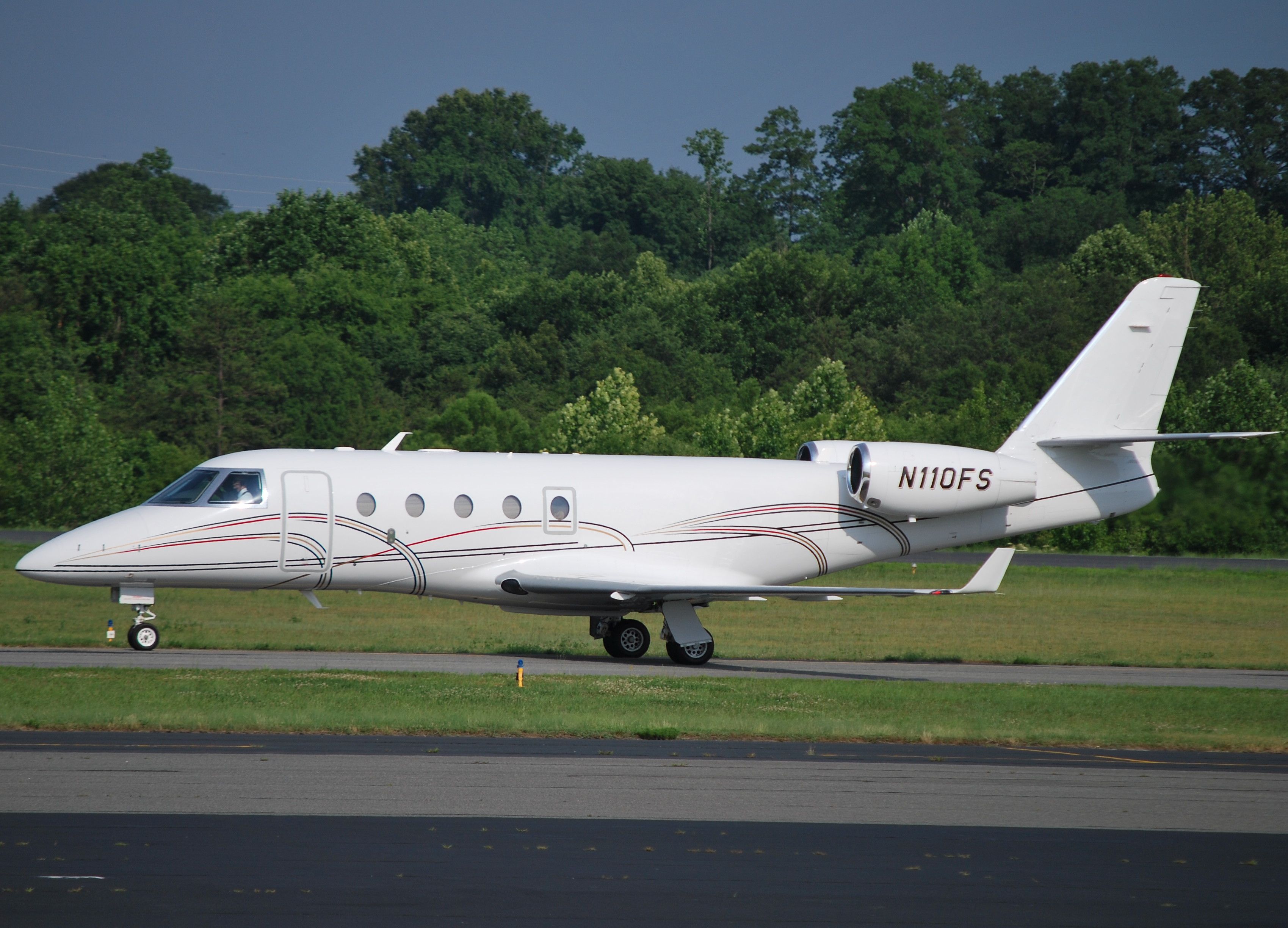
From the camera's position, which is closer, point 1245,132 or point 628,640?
point 628,640

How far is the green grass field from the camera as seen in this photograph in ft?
86.3

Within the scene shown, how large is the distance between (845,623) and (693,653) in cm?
997

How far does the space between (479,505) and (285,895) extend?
1461cm

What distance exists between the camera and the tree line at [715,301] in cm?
5725

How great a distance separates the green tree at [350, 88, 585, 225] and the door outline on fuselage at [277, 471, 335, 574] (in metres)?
127

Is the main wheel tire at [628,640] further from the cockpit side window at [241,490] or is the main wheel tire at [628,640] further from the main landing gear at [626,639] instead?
the cockpit side window at [241,490]

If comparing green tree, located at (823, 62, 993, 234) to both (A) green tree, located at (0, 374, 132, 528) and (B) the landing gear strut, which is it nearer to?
(A) green tree, located at (0, 374, 132, 528)

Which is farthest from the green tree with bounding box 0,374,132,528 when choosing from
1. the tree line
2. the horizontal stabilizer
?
the horizontal stabilizer

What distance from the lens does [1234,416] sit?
46.7m

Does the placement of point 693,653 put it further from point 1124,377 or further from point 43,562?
point 43,562

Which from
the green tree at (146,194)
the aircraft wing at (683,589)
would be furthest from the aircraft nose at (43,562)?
the green tree at (146,194)

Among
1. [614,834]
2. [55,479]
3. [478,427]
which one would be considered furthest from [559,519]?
[478,427]

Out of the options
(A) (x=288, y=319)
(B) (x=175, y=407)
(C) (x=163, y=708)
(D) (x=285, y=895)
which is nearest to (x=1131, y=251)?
(A) (x=288, y=319)

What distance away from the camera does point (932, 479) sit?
2497cm
